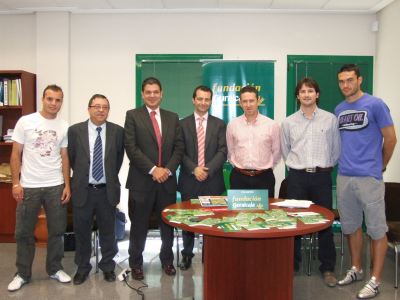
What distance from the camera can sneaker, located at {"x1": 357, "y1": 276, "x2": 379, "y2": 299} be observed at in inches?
119

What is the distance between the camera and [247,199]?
256 centimetres

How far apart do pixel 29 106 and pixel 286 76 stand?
317 centimetres

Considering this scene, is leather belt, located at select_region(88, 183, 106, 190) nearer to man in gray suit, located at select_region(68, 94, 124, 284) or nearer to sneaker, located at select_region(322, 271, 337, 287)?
man in gray suit, located at select_region(68, 94, 124, 284)

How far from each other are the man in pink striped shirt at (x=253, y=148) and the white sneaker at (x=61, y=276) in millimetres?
1599

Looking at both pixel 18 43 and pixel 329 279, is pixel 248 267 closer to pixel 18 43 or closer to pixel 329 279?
pixel 329 279

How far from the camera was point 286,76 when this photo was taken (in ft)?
16.8

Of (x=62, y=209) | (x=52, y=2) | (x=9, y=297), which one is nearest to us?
(x=9, y=297)

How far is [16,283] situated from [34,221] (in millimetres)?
511

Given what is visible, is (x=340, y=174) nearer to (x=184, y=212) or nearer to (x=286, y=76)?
(x=184, y=212)

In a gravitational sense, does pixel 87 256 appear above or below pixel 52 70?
below

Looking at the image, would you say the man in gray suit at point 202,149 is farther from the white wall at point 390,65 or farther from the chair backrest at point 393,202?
the white wall at point 390,65

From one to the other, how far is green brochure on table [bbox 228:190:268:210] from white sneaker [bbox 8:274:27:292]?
6.30ft

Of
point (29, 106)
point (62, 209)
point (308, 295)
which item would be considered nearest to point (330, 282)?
point (308, 295)

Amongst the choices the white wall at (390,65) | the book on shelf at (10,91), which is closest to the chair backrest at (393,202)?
the white wall at (390,65)
